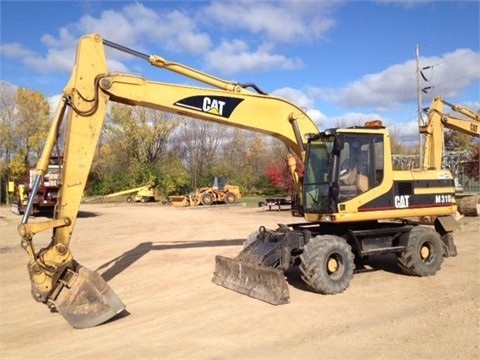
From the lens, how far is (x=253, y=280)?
7797mm

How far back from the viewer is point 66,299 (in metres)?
6.58

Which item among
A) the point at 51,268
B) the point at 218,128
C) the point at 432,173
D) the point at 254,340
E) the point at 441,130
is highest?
the point at 218,128

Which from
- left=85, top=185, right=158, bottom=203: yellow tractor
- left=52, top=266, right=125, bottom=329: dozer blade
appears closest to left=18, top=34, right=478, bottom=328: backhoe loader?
left=52, top=266, right=125, bottom=329: dozer blade

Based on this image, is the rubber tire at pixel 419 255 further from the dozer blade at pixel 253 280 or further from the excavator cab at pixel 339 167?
the dozer blade at pixel 253 280

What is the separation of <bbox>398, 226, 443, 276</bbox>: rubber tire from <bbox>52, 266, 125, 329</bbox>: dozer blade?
5220mm

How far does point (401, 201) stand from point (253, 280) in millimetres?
3307

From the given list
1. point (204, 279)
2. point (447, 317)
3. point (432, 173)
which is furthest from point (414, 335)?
point (432, 173)

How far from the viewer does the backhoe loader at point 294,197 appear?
674 centimetres

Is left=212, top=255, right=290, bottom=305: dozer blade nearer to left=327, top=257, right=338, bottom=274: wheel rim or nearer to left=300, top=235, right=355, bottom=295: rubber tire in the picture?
left=300, top=235, right=355, bottom=295: rubber tire

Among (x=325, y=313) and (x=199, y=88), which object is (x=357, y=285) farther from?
(x=199, y=88)

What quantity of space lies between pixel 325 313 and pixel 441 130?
29.6 ft

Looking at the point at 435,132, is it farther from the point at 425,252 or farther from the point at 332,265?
the point at 332,265

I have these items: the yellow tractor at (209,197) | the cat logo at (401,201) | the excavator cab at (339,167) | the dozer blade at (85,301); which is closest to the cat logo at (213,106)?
the excavator cab at (339,167)

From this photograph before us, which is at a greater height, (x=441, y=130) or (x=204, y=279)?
(x=441, y=130)
